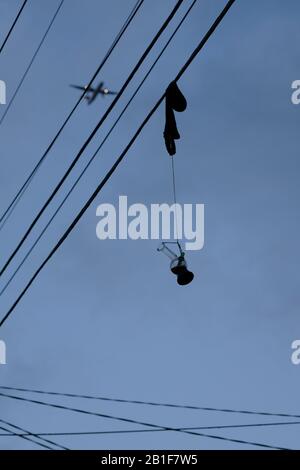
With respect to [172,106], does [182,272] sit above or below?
A: above

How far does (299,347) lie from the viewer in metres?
22.2

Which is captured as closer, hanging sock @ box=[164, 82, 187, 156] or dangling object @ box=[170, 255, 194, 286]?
hanging sock @ box=[164, 82, 187, 156]

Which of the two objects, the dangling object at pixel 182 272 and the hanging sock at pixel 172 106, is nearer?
the hanging sock at pixel 172 106

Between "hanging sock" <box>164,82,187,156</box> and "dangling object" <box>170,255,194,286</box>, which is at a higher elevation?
"dangling object" <box>170,255,194,286</box>

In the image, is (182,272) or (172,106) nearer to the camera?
(172,106)

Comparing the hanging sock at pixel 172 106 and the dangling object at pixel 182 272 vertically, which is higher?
the dangling object at pixel 182 272
